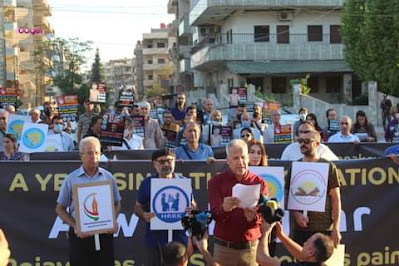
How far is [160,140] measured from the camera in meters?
11.2

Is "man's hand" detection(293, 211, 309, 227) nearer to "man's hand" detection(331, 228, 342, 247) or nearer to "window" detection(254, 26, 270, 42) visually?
"man's hand" detection(331, 228, 342, 247)

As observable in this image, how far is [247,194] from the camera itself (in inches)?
210

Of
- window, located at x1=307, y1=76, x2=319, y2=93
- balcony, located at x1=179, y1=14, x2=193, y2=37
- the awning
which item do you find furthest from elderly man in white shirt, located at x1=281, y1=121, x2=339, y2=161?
balcony, located at x1=179, y1=14, x2=193, y2=37

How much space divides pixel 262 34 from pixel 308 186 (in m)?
44.9

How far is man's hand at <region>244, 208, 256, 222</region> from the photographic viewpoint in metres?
5.42

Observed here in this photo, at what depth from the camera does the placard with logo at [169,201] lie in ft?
20.0

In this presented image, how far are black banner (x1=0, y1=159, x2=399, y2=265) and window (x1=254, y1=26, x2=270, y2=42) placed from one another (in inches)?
1697

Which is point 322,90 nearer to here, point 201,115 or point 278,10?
point 278,10

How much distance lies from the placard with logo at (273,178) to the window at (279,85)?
150ft

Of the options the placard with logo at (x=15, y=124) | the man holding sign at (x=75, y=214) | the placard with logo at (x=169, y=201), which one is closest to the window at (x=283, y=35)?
the placard with logo at (x=15, y=124)

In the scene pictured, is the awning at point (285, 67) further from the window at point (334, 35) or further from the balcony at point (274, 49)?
the window at point (334, 35)

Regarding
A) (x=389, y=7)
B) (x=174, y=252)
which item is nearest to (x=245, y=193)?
(x=174, y=252)

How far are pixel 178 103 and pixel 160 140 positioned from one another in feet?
8.80

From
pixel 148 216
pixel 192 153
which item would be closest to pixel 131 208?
pixel 192 153
